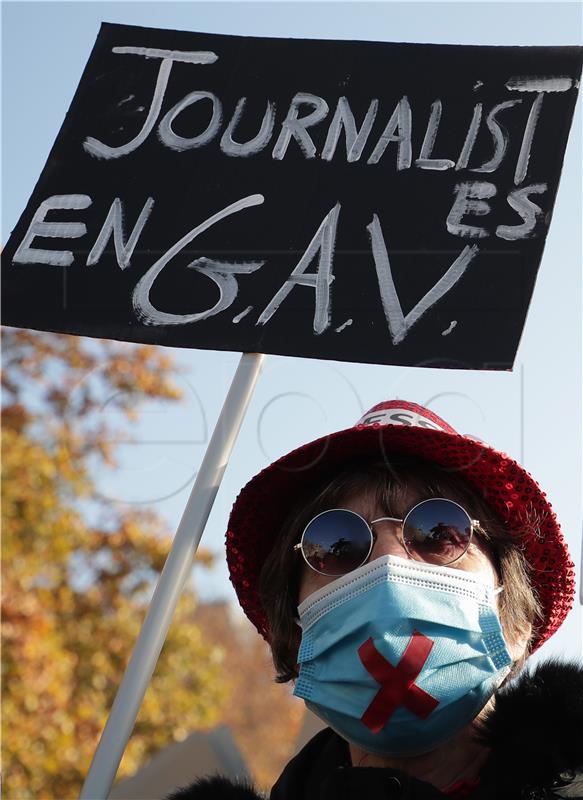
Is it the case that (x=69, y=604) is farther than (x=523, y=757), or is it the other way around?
(x=69, y=604)

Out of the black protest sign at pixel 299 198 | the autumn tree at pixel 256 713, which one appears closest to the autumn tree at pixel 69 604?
the black protest sign at pixel 299 198

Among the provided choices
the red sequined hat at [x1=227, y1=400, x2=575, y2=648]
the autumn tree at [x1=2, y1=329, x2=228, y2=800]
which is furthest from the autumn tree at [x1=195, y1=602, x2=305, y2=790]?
the red sequined hat at [x1=227, y1=400, x2=575, y2=648]

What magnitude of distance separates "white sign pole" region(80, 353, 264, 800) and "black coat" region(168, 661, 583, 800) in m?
0.34

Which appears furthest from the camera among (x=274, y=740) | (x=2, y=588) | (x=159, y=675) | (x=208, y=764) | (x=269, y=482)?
(x=274, y=740)

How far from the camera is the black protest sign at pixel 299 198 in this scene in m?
2.30

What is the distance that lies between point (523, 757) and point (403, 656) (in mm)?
276

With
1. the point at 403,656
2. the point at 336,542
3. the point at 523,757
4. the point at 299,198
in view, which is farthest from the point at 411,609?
the point at 299,198

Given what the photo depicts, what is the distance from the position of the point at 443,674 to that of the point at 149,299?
103cm

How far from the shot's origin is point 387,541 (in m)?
2.18

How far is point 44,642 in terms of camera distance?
8883mm

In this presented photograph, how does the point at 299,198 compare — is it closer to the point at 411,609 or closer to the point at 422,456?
the point at 422,456

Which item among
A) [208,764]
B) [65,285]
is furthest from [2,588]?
[65,285]

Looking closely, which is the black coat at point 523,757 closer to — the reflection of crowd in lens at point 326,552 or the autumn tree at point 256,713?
the reflection of crowd in lens at point 326,552

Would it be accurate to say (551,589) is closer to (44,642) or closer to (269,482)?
(269,482)
